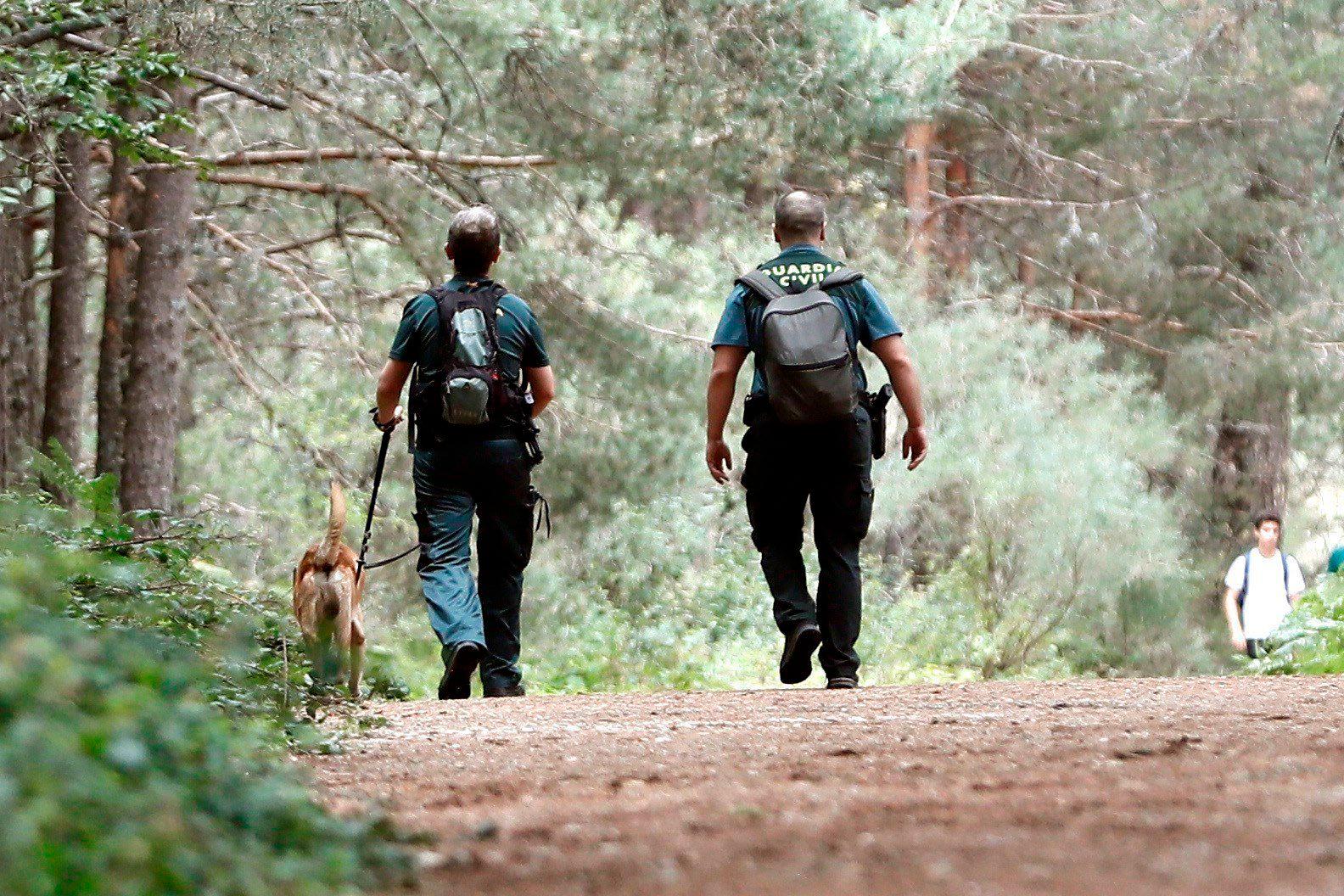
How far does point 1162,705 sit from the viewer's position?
679 cm

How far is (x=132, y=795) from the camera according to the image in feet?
8.25

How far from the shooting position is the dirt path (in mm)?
3225

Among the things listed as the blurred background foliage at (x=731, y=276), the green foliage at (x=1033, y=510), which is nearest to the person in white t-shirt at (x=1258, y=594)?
the blurred background foliage at (x=731, y=276)

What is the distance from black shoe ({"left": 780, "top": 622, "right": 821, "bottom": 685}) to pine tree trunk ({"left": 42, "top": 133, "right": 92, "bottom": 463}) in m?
8.62

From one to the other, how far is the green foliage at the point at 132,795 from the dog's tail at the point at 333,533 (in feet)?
12.8

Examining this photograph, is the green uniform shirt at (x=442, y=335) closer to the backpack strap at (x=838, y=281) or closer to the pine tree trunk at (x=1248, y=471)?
the backpack strap at (x=838, y=281)

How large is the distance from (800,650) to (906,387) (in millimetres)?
1152

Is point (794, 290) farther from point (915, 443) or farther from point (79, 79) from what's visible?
point (79, 79)

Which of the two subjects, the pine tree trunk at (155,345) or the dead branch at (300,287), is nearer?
the pine tree trunk at (155,345)

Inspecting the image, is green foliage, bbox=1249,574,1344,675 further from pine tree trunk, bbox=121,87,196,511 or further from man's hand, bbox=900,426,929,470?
pine tree trunk, bbox=121,87,196,511

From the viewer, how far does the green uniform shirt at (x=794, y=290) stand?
312 inches

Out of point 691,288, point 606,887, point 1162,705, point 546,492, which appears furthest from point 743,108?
point 606,887

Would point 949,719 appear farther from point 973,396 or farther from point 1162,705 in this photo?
point 973,396

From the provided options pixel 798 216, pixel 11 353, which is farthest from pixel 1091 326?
pixel 798 216
